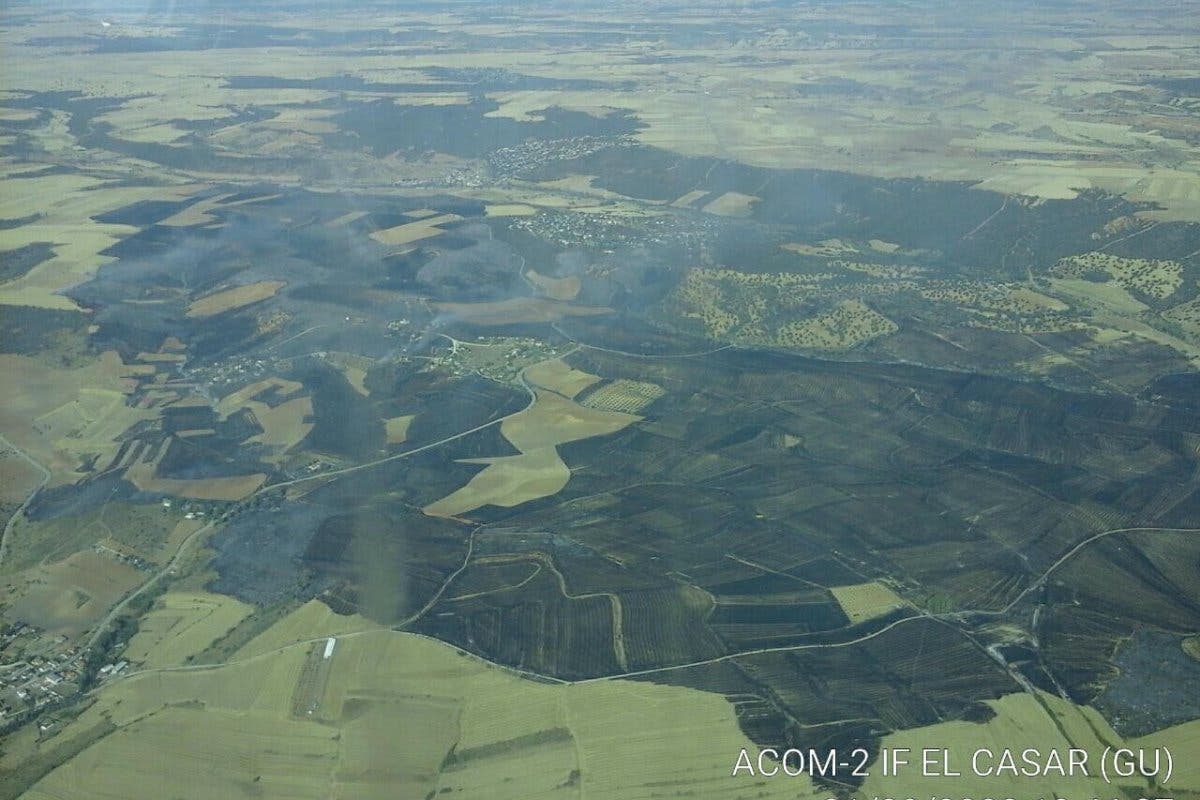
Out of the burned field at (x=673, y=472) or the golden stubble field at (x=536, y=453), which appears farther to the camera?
the golden stubble field at (x=536, y=453)

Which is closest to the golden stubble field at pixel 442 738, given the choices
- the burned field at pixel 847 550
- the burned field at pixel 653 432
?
the burned field at pixel 653 432

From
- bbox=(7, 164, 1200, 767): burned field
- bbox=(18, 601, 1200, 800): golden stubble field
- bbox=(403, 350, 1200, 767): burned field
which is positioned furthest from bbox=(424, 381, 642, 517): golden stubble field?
bbox=(18, 601, 1200, 800): golden stubble field

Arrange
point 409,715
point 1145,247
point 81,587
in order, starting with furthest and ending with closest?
point 1145,247, point 81,587, point 409,715

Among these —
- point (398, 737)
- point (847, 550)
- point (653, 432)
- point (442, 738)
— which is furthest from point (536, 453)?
point (398, 737)

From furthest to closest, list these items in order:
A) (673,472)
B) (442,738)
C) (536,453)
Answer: (536,453)
(673,472)
(442,738)

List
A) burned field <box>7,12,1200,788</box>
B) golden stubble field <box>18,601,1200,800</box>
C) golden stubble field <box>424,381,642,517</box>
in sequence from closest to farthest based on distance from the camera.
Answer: golden stubble field <box>18,601,1200,800</box> → burned field <box>7,12,1200,788</box> → golden stubble field <box>424,381,642,517</box>

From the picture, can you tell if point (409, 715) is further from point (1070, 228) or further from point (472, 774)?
point (1070, 228)

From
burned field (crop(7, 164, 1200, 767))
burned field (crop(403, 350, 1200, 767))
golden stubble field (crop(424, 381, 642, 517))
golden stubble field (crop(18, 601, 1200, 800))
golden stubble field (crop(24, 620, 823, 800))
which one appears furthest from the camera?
golden stubble field (crop(424, 381, 642, 517))

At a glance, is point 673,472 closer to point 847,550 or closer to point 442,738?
point 847,550

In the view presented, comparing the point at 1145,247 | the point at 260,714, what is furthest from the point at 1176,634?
the point at 1145,247

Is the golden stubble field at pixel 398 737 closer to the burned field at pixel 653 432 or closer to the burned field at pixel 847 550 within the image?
the burned field at pixel 653 432

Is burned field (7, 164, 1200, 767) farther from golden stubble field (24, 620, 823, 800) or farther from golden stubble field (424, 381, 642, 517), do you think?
golden stubble field (24, 620, 823, 800)
